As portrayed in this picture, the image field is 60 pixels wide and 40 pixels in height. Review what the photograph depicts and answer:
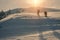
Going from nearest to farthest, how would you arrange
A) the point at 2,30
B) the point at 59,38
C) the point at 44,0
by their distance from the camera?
the point at 59,38, the point at 2,30, the point at 44,0

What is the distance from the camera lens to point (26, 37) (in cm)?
1439

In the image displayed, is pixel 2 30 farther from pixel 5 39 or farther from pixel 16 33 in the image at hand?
pixel 5 39

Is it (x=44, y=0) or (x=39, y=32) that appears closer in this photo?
(x=39, y=32)

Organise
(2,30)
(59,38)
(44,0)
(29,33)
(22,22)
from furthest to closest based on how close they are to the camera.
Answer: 1. (44,0)
2. (22,22)
3. (2,30)
4. (29,33)
5. (59,38)

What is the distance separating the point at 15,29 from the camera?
1748cm

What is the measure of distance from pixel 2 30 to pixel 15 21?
13.7 ft

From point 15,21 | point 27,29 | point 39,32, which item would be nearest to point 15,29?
point 27,29

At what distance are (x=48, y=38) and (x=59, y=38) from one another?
71 cm

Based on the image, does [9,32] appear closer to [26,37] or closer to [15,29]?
[15,29]

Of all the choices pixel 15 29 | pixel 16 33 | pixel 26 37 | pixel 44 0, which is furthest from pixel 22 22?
pixel 44 0

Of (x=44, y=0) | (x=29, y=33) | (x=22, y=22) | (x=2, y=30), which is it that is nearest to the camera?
(x=29, y=33)

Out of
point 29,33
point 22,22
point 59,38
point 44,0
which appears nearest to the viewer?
point 59,38

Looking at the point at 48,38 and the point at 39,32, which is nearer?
the point at 48,38

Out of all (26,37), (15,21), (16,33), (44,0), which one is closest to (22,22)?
(15,21)
